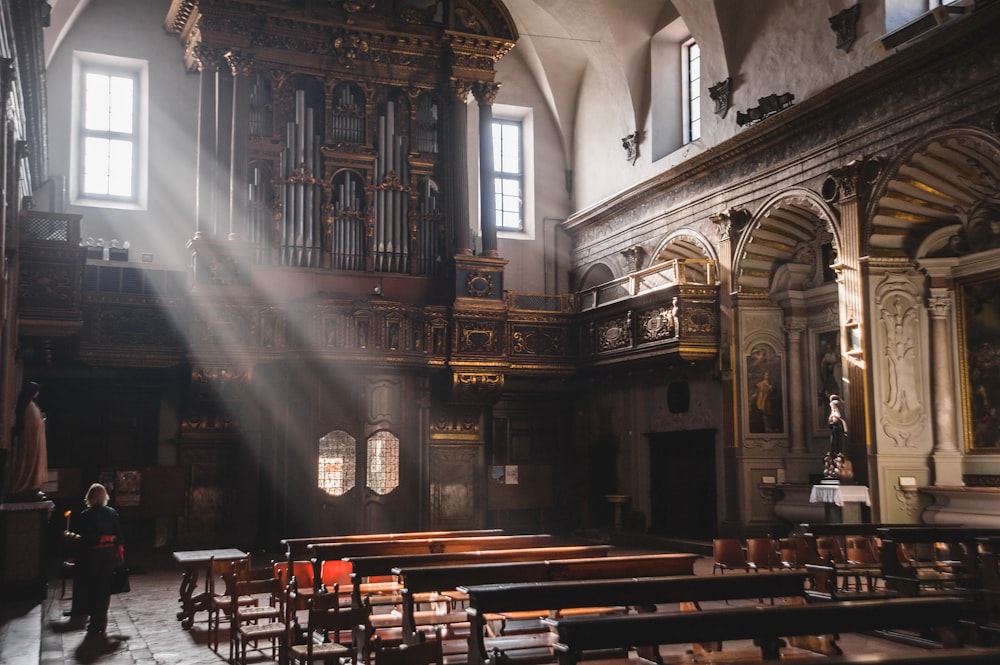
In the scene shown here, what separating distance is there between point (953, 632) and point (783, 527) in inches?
358

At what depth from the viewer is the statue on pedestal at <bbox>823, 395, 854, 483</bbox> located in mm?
14102

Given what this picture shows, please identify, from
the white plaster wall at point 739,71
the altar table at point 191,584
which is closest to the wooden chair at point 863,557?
the altar table at point 191,584

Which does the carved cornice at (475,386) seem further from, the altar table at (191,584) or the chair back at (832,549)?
the chair back at (832,549)

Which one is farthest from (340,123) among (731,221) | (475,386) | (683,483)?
(683,483)

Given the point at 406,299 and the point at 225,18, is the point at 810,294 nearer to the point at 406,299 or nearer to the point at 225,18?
the point at 406,299

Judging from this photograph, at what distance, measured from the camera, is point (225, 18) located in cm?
1822

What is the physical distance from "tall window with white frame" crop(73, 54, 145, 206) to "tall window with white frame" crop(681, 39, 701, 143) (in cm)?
1064

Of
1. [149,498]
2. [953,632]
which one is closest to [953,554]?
[953,632]

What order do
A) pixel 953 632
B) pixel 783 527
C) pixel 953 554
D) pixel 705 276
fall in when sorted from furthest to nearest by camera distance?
pixel 705 276, pixel 783 527, pixel 953 554, pixel 953 632

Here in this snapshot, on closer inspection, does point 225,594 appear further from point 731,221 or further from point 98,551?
point 731,221

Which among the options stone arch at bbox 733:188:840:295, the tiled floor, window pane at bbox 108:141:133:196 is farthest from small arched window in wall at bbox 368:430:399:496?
window pane at bbox 108:141:133:196

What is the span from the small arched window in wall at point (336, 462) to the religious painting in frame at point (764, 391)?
6.87m

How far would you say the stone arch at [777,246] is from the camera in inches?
647

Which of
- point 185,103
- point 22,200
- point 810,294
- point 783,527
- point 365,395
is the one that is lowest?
point 783,527
